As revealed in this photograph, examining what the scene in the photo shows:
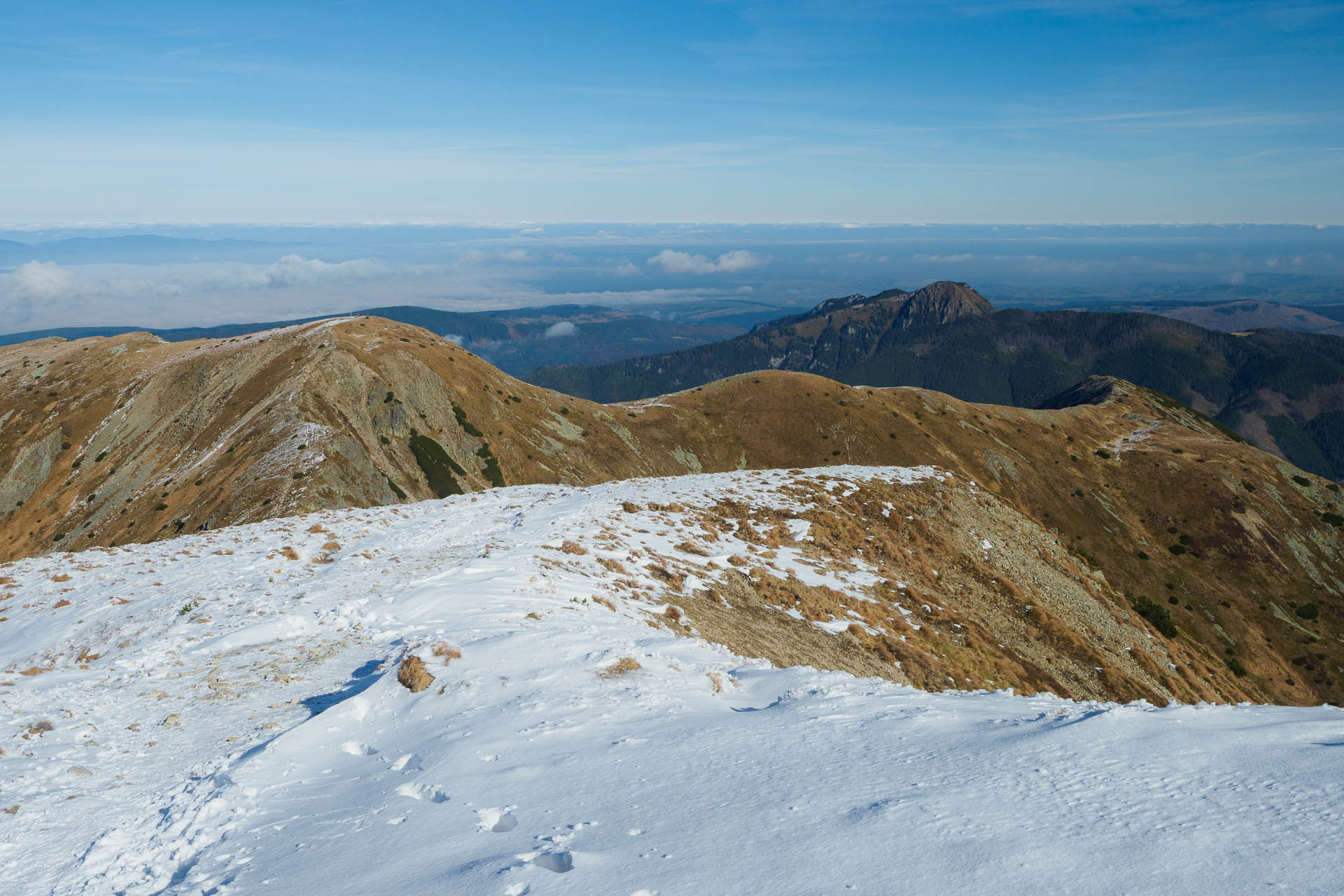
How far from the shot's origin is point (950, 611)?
28062 mm

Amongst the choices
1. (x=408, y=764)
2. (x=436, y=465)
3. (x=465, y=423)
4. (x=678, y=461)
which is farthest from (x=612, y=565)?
(x=678, y=461)

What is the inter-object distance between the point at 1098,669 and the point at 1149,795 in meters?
26.8

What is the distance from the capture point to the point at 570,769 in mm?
9188

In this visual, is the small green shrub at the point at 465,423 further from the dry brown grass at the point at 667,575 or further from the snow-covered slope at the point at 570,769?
the snow-covered slope at the point at 570,769

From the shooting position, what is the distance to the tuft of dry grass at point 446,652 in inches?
525

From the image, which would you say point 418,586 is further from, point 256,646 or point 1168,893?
point 1168,893

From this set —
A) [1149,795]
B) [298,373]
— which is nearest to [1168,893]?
[1149,795]

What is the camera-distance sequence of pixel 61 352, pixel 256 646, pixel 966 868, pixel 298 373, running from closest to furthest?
pixel 966 868 → pixel 256 646 → pixel 298 373 → pixel 61 352

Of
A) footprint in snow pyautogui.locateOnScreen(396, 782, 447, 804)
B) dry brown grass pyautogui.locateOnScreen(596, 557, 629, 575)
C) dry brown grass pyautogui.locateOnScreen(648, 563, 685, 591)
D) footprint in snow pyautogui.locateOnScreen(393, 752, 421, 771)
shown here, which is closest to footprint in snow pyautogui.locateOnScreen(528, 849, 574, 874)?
footprint in snow pyautogui.locateOnScreen(396, 782, 447, 804)

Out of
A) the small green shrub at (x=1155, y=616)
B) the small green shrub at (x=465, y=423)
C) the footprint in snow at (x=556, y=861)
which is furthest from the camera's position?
the small green shrub at (x=465, y=423)

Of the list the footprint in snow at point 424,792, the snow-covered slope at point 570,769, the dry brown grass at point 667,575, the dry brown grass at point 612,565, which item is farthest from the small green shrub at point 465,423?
the footprint in snow at point 424,792

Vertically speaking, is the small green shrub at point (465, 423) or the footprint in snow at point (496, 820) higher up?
the footprint in snow at point (496, 820)

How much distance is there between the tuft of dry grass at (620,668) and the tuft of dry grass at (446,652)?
119 inches

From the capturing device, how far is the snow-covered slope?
6426 millimetres
